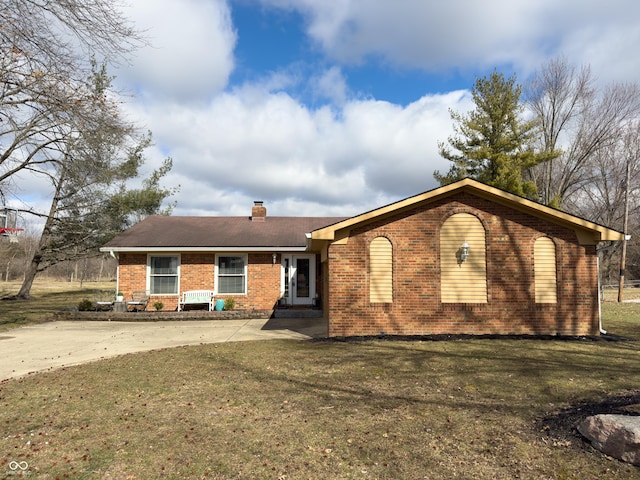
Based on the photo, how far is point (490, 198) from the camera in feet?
35.0

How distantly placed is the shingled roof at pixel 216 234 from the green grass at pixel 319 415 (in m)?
8.02

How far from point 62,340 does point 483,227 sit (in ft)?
37.5

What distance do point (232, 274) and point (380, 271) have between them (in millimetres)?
8114

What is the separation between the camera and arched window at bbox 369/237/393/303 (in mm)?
10500

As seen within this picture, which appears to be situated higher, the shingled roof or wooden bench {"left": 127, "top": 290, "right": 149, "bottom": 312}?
the shingled roof

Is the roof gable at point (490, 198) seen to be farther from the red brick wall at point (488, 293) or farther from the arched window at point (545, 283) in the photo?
the arched window at point (545, 283)

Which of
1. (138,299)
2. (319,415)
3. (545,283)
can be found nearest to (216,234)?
(138,299)

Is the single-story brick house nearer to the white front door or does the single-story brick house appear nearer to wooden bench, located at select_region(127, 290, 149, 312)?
the white front door

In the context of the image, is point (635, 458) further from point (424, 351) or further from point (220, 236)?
point (220, 236)

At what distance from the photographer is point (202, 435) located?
14.6ft

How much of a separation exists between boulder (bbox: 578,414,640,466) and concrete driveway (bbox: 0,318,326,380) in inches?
291

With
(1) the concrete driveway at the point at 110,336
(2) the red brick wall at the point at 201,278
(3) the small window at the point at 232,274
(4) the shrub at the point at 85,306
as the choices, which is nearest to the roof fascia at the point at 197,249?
(2) the red brick wall at the point at 201,278

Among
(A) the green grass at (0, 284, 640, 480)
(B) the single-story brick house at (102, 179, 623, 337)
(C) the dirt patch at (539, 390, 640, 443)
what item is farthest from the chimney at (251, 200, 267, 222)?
(C) the dirt patch at (539, 390, 640, 443)

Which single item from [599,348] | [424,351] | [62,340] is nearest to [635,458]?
[424,351]
